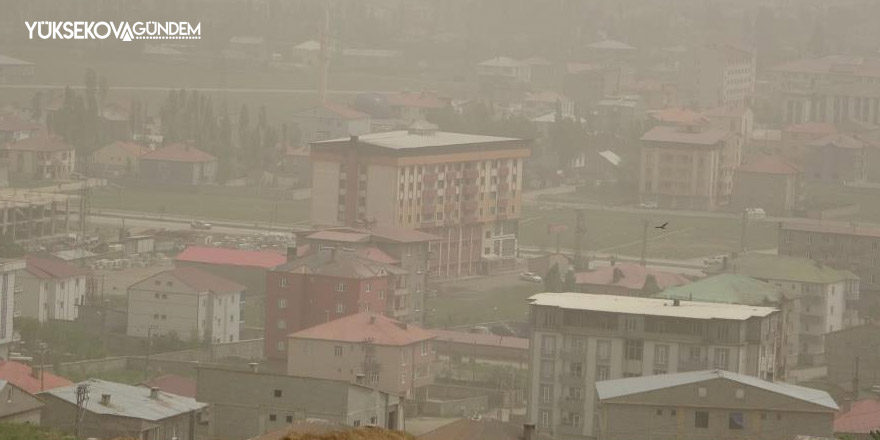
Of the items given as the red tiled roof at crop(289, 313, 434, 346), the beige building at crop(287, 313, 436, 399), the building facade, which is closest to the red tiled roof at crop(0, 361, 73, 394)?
the building facade

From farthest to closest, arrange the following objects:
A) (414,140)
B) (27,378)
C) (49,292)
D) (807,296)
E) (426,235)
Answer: (414,140), (426,235), (807,296), (49,292), (27,378)

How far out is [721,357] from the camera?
853 inches

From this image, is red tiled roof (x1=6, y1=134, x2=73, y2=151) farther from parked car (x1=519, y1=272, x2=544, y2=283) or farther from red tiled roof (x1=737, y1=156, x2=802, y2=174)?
parked car (x1=519, y1=272, x2=544, y2=283)

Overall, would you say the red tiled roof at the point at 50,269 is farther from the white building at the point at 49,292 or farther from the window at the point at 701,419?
the window at the point at 701,419

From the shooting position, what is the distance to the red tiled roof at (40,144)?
1586 inches

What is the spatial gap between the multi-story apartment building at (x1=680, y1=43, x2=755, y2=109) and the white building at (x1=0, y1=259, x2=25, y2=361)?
1275 inches

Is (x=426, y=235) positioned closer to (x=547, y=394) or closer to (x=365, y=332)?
(x=365, y=332)

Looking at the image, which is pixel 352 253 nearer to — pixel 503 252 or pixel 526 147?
pixel 503 252

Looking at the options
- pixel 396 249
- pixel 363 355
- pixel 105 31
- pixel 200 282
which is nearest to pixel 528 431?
pixel 363 355

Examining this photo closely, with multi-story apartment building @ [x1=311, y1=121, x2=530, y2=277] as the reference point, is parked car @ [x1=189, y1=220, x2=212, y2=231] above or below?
below

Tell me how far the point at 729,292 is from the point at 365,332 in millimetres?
3874

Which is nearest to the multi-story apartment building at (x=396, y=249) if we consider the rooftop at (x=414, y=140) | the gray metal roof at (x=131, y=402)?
the rooftop at (x=414, y=140)

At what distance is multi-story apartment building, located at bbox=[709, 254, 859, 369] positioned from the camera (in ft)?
87.5

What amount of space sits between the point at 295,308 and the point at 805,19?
48844 millimetres
